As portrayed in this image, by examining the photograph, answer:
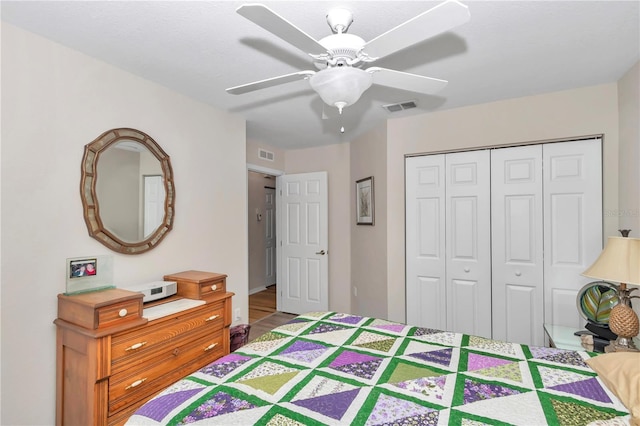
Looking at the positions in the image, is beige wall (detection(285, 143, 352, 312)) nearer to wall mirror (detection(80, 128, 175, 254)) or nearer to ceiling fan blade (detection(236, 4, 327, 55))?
wall mirror (detection(80, 128, 175, 254))

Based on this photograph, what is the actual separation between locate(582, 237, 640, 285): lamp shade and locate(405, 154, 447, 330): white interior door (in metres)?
1.40

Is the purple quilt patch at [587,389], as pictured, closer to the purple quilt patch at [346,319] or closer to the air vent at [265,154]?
the purple quilt patch at [346,319]

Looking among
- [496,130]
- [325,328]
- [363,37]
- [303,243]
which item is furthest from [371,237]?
[363,37]

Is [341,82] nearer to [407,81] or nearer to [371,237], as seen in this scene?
[407,81]

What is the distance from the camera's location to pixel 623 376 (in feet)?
3.90

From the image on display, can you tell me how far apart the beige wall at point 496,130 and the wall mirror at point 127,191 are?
219cm

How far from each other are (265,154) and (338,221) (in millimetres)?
1381

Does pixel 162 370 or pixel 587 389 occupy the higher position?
pixel 587 389

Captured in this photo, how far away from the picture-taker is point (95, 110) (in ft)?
6.94

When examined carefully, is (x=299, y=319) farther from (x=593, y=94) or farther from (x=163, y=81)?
(x=593, y=94)

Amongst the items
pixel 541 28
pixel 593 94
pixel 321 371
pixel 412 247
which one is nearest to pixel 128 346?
pixel 321 371

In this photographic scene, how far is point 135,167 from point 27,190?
671 mm

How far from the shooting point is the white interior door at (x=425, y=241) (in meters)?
3.20

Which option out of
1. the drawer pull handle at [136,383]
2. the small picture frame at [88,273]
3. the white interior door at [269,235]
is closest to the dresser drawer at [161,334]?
the drawer pull handle at [136,383]
